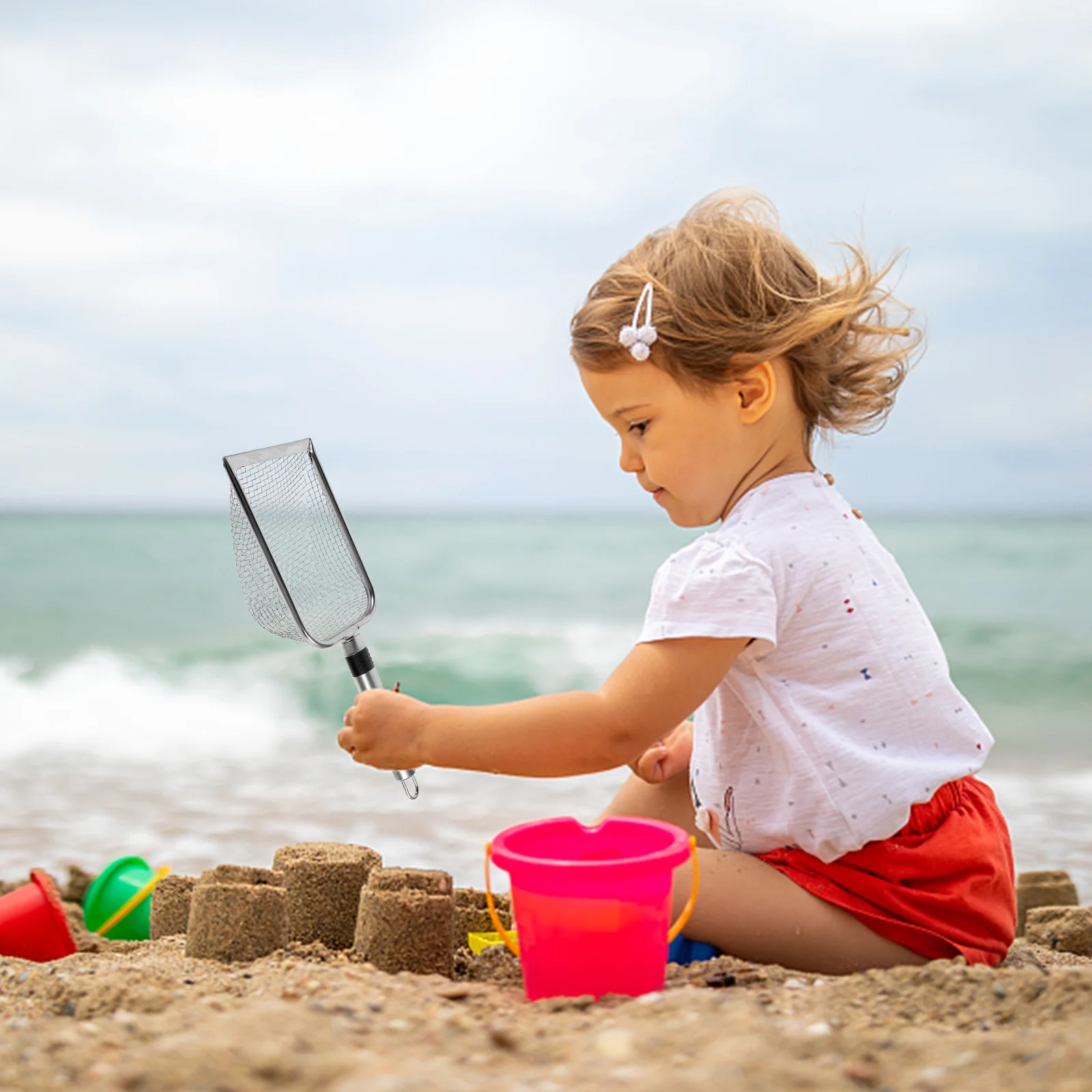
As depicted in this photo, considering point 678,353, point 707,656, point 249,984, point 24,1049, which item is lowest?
point 249,984

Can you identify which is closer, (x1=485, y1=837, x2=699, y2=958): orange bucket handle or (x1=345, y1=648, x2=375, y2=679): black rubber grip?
(x1=485, y1=837, x2=699, y2=958): orange bucket handle

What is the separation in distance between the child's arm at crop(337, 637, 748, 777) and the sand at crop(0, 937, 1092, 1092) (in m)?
0.38

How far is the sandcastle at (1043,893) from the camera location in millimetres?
3371

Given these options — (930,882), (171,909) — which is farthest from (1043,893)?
(171,909)

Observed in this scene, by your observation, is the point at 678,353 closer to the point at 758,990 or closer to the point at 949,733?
the point at 949,733

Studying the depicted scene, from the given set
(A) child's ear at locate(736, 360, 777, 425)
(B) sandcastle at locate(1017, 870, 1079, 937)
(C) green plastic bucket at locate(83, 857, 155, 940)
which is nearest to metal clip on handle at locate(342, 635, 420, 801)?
(A) child's ear at locate(736, 360, 777, 425)

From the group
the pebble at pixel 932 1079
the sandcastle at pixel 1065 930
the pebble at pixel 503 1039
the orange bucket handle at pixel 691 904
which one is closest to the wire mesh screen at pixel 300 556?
the orange bucket handle at pixel 691 904

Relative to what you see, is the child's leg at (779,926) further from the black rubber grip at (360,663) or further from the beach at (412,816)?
the black rubber grip at (360,663)

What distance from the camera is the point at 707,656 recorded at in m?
2.03

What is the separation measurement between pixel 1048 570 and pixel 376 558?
8990 millimetres

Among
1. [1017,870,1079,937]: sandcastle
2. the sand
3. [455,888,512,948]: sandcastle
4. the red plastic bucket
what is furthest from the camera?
[1017,870,1079,937]: sandcastle

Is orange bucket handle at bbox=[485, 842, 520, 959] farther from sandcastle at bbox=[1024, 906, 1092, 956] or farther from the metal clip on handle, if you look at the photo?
sandcastle at bbox=[1024, 906, 1092, 956]

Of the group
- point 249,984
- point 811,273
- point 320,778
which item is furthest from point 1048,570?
point 249,984

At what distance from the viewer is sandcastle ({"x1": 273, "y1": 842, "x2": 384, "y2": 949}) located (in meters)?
2.54
